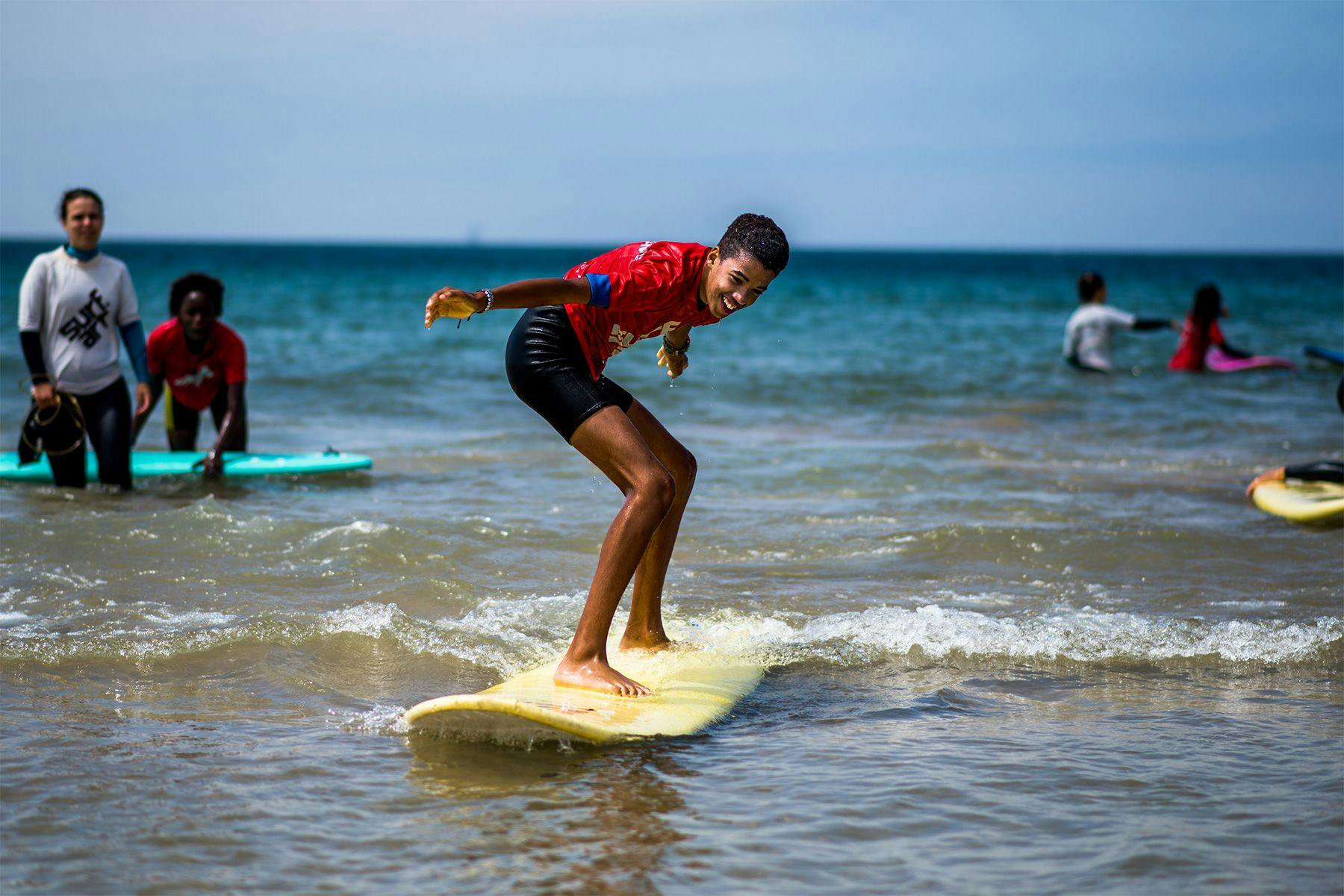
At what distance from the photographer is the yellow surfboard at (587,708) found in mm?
3740

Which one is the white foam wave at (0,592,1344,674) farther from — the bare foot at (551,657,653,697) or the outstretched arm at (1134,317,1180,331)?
the outstretched arm at (1134,317,1180,331)

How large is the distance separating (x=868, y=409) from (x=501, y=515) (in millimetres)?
7361

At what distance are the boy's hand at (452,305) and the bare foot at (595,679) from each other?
1.22 metres

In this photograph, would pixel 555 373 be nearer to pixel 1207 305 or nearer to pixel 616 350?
pixel 616 350

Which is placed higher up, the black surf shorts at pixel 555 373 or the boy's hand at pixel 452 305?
the boy's hand at pixel 452 305

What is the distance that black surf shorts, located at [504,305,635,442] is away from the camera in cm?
418

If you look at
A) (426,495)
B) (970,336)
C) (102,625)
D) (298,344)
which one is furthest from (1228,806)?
(970,336)

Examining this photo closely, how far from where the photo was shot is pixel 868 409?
46.9 feet

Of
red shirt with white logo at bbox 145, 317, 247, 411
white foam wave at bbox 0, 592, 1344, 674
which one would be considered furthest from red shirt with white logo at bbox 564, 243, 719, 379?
red shirt with white logo at bbox 145, 317, 247, 411

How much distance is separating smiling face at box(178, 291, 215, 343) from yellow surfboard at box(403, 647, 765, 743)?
201 inches

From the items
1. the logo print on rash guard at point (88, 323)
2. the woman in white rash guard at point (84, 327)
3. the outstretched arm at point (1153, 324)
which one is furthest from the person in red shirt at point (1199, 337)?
the logo print on rash guard at point (88, 323)

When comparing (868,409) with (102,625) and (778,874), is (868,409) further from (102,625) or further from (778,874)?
(778,874)

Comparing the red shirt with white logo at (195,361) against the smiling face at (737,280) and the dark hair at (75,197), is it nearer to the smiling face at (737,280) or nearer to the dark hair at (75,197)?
→ the dark hair at (75,197)

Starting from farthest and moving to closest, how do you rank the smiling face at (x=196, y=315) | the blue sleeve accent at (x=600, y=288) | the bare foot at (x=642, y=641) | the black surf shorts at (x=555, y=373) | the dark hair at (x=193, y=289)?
the dark hair at (x=193, y=289) → the smiling face at (x=196, y=315) → the bare foot at (x=642, y=641) → the black surf shorts at (x=555, y=373) → the blue sleeve accent at (x=600, y=288)
